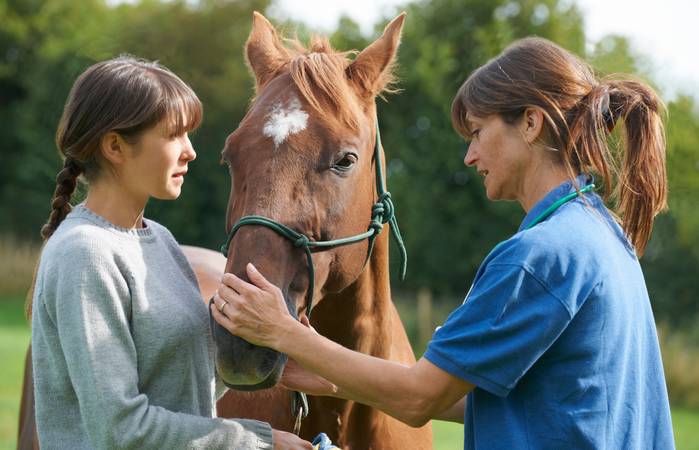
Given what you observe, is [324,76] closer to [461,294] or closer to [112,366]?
[112,366]

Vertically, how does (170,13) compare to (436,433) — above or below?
above

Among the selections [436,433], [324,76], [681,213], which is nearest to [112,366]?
[324,76]

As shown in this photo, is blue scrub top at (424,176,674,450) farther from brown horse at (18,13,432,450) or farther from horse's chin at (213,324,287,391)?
brown horse at (18,13,432,450)

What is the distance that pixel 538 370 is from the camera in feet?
6.28

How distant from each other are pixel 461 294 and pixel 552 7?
4.72 meters

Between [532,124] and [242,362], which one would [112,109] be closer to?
[242,362]

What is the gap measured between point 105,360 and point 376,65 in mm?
1483

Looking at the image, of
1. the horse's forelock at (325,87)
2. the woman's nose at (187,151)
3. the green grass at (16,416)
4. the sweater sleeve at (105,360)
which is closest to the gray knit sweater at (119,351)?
the sweater sleeve at (105,360)

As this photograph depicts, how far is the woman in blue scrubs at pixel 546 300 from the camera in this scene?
186cm

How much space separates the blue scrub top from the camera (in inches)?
72.6

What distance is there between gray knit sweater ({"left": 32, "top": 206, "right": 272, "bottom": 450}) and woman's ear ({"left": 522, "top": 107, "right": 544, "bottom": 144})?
0.96 m

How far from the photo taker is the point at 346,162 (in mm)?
2545

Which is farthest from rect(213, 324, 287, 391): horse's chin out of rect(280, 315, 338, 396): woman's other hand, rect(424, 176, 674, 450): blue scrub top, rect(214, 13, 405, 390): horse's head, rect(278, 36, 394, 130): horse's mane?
rect(278, 36, 394, 130): horse's mane

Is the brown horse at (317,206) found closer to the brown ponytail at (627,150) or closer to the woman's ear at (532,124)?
the woman's ear at (532,124)
